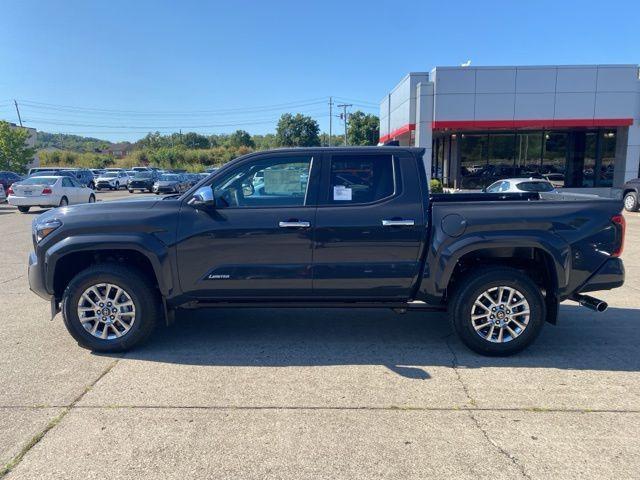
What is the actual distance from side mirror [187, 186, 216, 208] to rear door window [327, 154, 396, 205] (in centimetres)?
110

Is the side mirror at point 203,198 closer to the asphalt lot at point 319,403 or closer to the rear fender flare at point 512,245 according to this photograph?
the asphalt lot at point 319,403

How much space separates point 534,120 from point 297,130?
68.4 meters

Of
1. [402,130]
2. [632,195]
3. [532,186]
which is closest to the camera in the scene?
[532,186]

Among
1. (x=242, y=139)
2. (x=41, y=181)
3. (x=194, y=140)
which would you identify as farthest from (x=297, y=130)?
(x=41, y=181)

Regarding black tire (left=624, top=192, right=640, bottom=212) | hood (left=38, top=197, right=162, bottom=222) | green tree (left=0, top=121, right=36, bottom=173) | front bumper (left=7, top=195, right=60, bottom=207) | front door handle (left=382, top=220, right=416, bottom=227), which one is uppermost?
green tree (left=0, top=121, right=36, bottom=173)

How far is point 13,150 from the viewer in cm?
4894

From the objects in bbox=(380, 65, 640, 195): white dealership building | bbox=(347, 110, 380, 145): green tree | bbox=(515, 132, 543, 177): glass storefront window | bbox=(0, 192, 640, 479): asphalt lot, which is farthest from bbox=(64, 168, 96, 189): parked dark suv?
bbox=(347, 110, 380, 145): green tree

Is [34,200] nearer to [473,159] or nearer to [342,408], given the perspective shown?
[342,408]

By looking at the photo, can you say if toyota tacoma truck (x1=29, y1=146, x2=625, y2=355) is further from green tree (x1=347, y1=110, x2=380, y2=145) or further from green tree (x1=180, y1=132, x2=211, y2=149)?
green tree (x1=180, y1=132, x2=211, y2=149)

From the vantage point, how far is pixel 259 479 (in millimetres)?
2857

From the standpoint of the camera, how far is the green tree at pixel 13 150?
159ft

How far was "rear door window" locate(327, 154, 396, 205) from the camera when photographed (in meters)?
4.71

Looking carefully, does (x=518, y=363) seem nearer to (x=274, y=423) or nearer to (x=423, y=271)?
(x=423, y=271)

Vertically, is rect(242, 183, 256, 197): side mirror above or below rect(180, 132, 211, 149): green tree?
below
